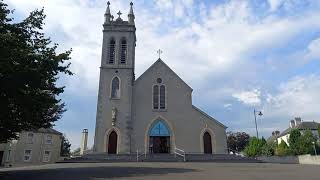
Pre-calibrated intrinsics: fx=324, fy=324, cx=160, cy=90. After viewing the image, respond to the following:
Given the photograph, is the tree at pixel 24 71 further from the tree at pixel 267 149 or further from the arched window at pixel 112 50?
the tree at pixel 267 149

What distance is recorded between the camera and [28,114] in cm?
1593

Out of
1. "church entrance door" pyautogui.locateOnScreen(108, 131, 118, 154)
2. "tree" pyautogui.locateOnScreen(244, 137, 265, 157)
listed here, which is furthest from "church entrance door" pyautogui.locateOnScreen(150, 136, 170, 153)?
"tree" pyautogui.locateOnScreen(244, 137, 265, 157)

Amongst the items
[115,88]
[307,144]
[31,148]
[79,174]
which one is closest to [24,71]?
[79,174]

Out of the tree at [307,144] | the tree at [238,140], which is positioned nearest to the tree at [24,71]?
the tree at [307,144]

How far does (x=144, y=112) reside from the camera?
122 ft

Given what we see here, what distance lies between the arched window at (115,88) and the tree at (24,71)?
19311mm

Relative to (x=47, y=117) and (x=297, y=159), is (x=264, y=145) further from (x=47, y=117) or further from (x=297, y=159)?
(x=47, y=117)

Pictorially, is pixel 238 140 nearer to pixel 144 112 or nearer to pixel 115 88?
pixel 144 112

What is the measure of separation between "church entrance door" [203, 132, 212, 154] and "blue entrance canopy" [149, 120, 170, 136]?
4193mm

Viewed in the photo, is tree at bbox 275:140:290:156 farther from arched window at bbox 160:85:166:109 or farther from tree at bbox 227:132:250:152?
arched window at bbox 160:85:166:109

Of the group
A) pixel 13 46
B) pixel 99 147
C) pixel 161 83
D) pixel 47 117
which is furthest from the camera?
pixel 161 83

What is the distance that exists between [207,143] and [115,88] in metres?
12.2

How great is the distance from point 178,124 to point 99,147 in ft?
29.9

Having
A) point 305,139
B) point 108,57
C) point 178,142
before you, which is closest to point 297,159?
point 305,139
